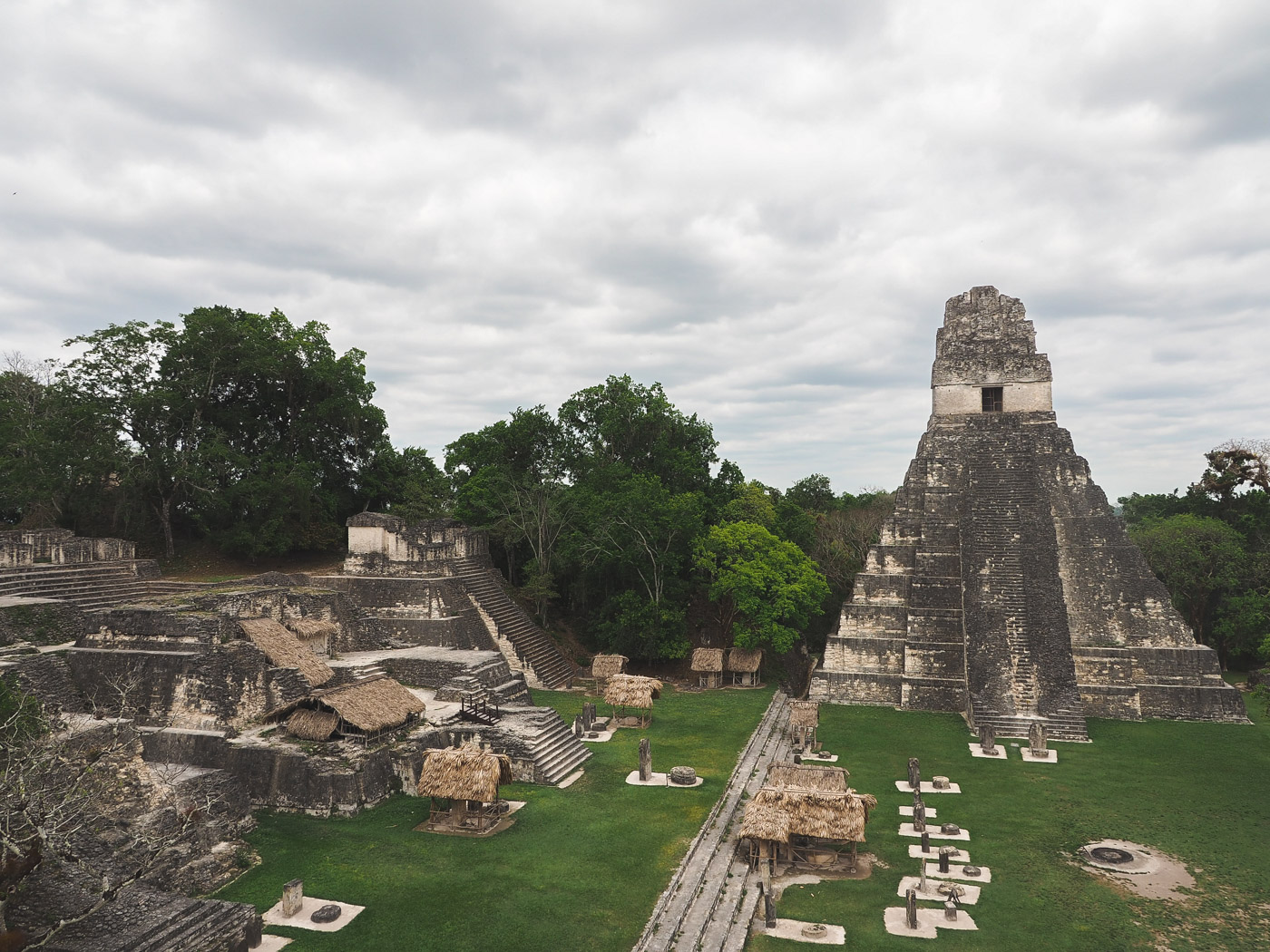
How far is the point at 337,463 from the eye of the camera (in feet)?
114

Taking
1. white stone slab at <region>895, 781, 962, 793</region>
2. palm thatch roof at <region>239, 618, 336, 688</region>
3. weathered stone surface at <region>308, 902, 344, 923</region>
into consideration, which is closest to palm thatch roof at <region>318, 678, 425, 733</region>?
palm thatch roof at <region>239, 618, 336, 688</region>

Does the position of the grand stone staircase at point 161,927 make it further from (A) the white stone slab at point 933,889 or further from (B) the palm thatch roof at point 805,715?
(B) the palm thatch roof at point 805,715

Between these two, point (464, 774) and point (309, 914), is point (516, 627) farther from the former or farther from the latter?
point (309, 914)

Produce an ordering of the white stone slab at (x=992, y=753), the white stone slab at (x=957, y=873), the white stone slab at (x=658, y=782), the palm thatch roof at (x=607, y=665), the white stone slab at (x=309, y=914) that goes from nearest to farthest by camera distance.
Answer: the white stone slab at (x=309, y=914) < the white stone slab at (x=957, y=873) < the white stone slab at (x=658, y=782) < the white stone slab at (x=992, y=753) < the palm thatch roof at (x=607, y=665)

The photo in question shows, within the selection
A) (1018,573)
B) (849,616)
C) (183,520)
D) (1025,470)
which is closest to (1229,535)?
(1025,470)

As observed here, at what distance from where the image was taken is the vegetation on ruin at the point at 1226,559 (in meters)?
28.1

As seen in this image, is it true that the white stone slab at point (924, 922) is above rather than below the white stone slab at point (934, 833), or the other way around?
below

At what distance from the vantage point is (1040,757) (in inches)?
719

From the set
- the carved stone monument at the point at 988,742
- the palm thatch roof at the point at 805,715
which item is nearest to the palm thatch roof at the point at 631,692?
the palm thatch roof at the point at 805,715

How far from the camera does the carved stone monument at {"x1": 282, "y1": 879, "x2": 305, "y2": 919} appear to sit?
10.7 metres

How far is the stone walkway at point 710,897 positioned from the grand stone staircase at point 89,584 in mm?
17003

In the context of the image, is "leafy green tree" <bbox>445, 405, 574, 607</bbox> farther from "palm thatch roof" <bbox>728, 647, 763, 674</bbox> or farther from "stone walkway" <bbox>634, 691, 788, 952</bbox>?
"stone walkway" <bbox>634, 691, 788, 952</bbox>

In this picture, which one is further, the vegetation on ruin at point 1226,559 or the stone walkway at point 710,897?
the vegetation on ruin at point 1226,559

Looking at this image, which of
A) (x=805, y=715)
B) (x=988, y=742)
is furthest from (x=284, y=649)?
(x=988, y=742)
